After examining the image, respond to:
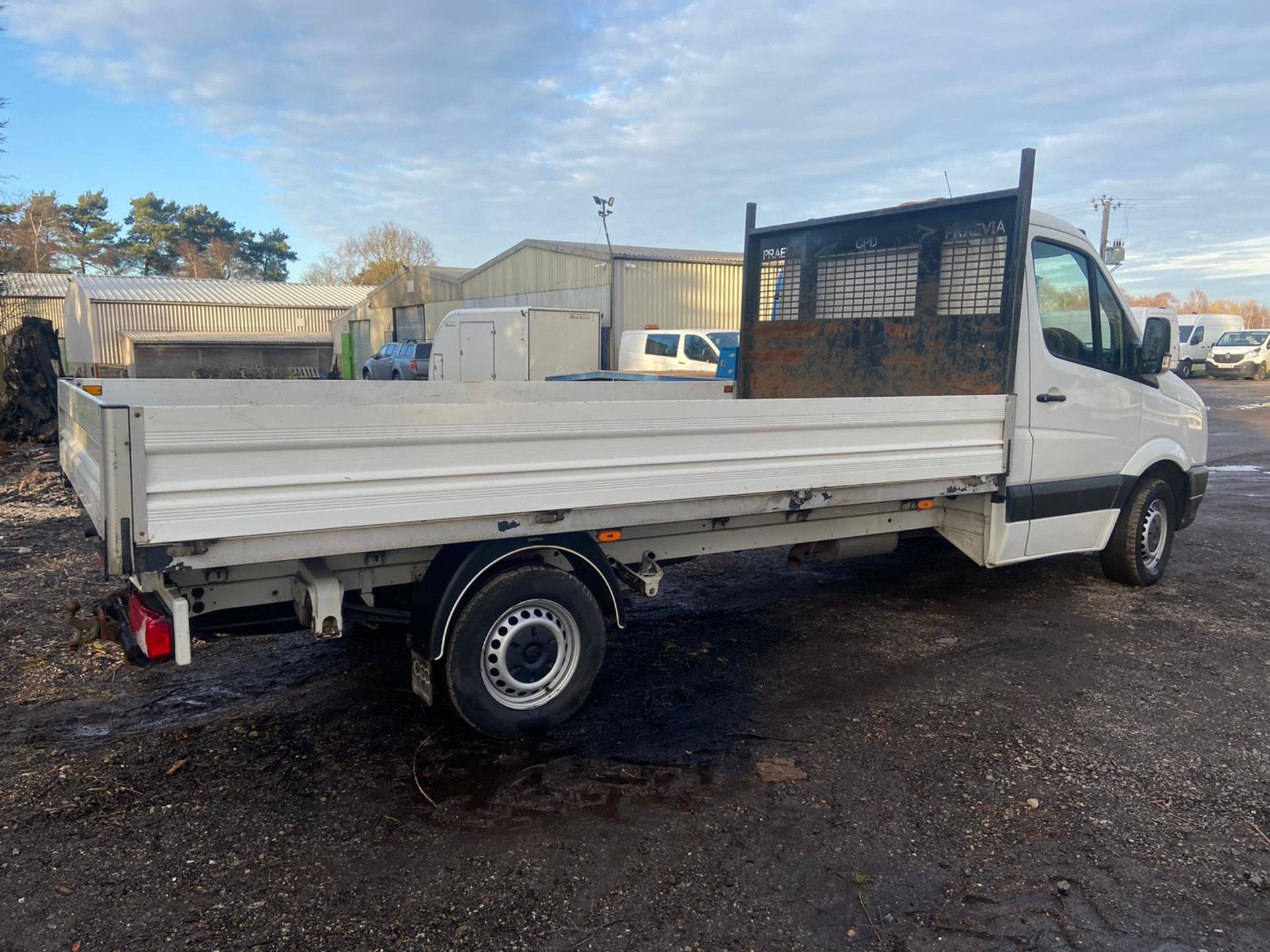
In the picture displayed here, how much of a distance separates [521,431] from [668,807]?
164 cm

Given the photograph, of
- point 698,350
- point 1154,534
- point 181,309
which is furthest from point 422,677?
point 181,309

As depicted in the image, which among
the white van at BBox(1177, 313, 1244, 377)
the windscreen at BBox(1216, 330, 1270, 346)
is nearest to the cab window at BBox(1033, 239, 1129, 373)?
the white van at BBox(1177, 313, 1244, 377)

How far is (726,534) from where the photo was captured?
464 centimetres

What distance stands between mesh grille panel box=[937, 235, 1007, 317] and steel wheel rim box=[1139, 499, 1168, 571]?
228 cm

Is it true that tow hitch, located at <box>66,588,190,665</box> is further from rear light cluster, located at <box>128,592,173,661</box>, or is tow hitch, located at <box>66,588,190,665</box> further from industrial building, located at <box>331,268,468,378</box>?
industrial building, located at <box>331,268,468,378</box>

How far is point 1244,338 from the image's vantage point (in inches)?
1394

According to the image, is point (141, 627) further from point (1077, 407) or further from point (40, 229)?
point (40, 229)

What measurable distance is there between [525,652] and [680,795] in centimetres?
94

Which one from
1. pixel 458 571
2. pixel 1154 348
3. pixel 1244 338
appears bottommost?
pixel 458 571

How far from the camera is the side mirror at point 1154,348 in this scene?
607 centimetres

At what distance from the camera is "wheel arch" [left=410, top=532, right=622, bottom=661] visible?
377 centimetres

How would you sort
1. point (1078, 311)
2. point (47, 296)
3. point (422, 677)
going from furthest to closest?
1. point (47, 296)
2. point (1078, 311)
3. point (422, 677)

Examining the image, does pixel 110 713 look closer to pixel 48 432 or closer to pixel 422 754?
pixel 422 754

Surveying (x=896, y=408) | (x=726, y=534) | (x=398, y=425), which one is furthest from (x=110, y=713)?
(x=896, y=408)
